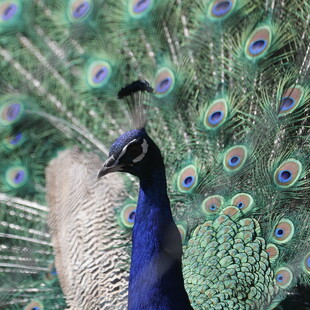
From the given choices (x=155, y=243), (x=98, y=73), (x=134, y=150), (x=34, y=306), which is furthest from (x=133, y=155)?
(x=34, y=306)

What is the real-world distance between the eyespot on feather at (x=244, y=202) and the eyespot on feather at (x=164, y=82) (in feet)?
1.18

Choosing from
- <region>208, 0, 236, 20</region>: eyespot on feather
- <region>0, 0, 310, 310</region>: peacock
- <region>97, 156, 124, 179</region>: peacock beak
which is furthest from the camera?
<region>208, 0, 236, 20</region>: eyespot on feather

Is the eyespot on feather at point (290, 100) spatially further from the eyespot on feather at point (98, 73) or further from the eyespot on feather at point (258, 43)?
the eyespot on feather at point (98, 73)

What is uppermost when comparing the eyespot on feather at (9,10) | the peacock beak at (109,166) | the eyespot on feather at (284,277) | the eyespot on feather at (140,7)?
the eyespot on feather at (9,10)

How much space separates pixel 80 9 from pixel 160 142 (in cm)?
45

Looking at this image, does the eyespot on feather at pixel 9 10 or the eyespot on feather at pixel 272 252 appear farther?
the eyespot on feather at pixel 9 10

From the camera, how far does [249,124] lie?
2.00m

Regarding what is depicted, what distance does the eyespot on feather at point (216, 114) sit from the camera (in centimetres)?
199

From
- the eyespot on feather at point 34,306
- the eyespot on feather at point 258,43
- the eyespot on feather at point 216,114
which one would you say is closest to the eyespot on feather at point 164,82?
the eyespot on feather at point 216,114

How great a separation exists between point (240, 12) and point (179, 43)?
0.68 ft

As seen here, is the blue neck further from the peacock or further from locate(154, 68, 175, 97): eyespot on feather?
locate(154, 68, 175, 97): eyespot on feather

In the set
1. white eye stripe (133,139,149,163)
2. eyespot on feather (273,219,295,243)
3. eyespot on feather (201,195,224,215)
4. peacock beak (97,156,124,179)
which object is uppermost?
eyespot on feather (201,195,224,215)

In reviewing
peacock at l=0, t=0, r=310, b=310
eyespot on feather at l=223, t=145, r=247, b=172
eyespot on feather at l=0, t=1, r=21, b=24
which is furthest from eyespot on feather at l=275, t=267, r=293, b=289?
eyespot on feather at l=0, t=1, r=21, b=24

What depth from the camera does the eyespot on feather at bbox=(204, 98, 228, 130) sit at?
6.53 ft
